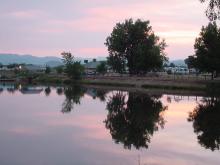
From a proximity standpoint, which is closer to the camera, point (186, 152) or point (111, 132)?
point (186, 152)

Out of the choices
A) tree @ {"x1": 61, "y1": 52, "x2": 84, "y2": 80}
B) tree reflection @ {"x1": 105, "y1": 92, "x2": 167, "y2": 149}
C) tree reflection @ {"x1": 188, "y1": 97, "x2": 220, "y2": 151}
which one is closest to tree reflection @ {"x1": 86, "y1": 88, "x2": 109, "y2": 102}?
tree reflection @ {"x1": 105, "y1": 92, "x2": 167, "y2": 149}

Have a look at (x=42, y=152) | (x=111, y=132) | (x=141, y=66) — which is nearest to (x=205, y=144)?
(x=111, y=132)

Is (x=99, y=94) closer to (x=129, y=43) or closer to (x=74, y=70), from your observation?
(x=129, y=43)

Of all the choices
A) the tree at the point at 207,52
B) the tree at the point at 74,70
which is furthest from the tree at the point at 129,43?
the tree at the point at 207,52

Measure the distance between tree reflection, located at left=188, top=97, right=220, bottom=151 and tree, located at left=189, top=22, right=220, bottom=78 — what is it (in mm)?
25618

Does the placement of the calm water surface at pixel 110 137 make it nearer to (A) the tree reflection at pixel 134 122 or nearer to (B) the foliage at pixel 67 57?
(A) the tree reflection at pixel 134 122

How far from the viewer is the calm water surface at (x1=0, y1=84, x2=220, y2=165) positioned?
20953 millimetres

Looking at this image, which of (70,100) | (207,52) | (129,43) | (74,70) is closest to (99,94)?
(70,100)

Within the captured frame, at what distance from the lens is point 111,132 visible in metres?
29.6

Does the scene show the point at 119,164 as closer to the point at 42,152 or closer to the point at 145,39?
the point at 42,152

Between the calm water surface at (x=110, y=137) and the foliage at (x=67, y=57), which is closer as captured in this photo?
the calm water surface at (x=110, y=137)

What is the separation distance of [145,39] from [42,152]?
8145cm

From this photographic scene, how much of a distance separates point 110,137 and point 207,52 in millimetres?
49736

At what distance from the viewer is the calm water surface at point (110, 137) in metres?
21.0
